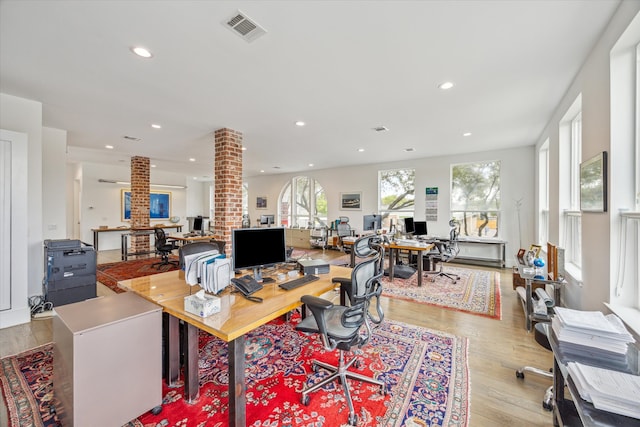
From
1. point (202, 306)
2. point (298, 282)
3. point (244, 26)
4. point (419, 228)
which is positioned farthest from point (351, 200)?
point (202, 306)

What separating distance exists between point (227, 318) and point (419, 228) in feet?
17.8

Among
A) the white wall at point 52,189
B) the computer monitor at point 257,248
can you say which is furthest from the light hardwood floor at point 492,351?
the computer monitor at point 257,248

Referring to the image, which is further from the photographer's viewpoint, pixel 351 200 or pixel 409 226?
pixel 351 200

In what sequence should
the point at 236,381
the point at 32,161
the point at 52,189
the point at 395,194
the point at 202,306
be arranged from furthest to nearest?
the point at 395,194 < the point at 52,189 < the point at 32,161 < the point at 202,306 < the point at 236,381

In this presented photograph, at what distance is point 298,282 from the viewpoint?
2.13 m

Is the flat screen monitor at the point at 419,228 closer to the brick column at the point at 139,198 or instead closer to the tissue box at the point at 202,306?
the tissue box at the point at 202,306

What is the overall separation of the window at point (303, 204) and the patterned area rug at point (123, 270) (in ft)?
15.8

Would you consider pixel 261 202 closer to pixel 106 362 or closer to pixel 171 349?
pixel 171 349

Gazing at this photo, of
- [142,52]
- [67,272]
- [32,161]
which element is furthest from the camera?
[67,272]

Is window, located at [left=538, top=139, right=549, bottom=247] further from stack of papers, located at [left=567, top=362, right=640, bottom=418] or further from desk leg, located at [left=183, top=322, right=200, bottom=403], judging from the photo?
desk leg, located at [left=183, top=322, right=200, bottom=403]

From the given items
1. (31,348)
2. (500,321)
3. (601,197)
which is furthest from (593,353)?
(31,348)

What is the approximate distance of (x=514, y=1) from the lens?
1649 mm

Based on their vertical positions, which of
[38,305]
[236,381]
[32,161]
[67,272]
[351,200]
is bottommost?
[38,305]

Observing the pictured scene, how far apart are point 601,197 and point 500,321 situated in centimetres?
183
